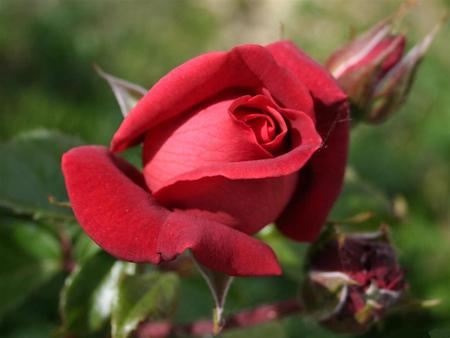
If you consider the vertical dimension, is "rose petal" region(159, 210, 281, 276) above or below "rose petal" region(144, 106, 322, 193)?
below

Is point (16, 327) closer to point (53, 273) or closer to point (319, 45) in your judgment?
point (53, 273)

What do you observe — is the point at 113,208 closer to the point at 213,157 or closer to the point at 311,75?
the point at 213,157

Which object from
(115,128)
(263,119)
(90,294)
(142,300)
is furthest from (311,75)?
(115,128)

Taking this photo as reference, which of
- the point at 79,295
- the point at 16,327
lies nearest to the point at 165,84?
the point at 79,295

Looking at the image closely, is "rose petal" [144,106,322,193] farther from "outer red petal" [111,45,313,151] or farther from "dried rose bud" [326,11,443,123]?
"dried rose bud" [326,11,443,123]

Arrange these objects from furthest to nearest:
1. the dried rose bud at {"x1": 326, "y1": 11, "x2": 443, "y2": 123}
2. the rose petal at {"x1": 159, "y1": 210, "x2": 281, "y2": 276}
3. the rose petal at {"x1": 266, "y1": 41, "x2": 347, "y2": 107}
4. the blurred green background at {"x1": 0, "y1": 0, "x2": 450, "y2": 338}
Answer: the blurred green background at {"x1": 0, "y1": 0, "x2": 450, "y2": 338} → the dried rose bud at {"x1": 326, "y1": 11, "x2": 443, "y2": 123} → the rose petal at {"x1": 266, "y1": 41, "x2": 347, "y2": 107} → the rose petal at {"x1": 159, "y1": 210, "x2": 281, "y2": 276}

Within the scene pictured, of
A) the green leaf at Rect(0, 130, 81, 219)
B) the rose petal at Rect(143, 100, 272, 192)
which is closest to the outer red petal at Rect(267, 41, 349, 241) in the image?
the rose petal at Rect(143, 100, 272, 192)

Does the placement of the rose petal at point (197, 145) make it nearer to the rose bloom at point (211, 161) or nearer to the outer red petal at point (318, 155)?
the rose bloom at point (211, 161)
